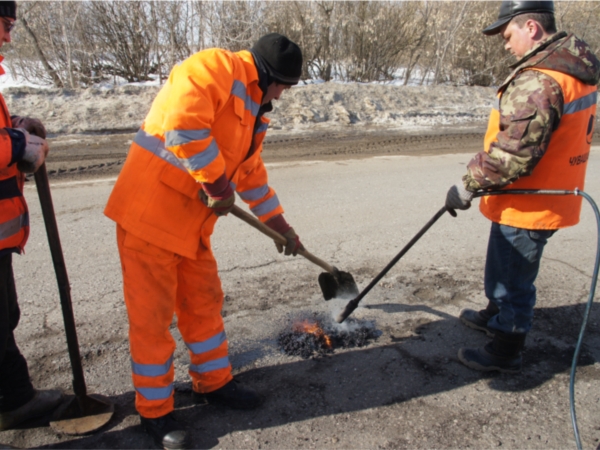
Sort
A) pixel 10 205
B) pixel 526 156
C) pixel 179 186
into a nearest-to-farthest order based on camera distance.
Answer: pixel 10 205 < pixel 179 186 < pixel 526 156

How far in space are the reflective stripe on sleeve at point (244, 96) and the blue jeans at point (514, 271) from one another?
154 centimetres

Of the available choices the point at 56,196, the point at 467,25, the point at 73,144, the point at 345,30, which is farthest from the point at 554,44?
the point at 467,25

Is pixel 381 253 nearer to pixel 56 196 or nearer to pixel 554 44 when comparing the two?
pixel 554 44

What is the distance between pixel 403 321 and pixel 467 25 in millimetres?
13925

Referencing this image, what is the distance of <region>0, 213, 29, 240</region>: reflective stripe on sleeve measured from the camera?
85.2 inches

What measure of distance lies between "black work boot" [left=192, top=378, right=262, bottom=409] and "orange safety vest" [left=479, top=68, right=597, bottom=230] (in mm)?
1668

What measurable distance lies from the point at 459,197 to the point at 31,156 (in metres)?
2.16

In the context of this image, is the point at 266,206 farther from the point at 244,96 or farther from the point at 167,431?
the point at 167,431

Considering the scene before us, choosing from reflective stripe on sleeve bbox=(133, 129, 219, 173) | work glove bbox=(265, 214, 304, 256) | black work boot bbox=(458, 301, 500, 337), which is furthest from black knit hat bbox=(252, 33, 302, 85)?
black work boot bbox=(458, 301, 500, 337)

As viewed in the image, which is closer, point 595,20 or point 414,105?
point 414,105

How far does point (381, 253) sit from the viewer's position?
4562mm

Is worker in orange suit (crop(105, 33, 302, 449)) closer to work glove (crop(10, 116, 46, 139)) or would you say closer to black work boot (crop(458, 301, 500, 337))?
work glove (crop(10, 116, 46, 139))

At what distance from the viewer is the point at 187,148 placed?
2.10m

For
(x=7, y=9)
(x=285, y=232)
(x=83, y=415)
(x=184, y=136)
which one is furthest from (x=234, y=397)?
(x=7, y=9)
